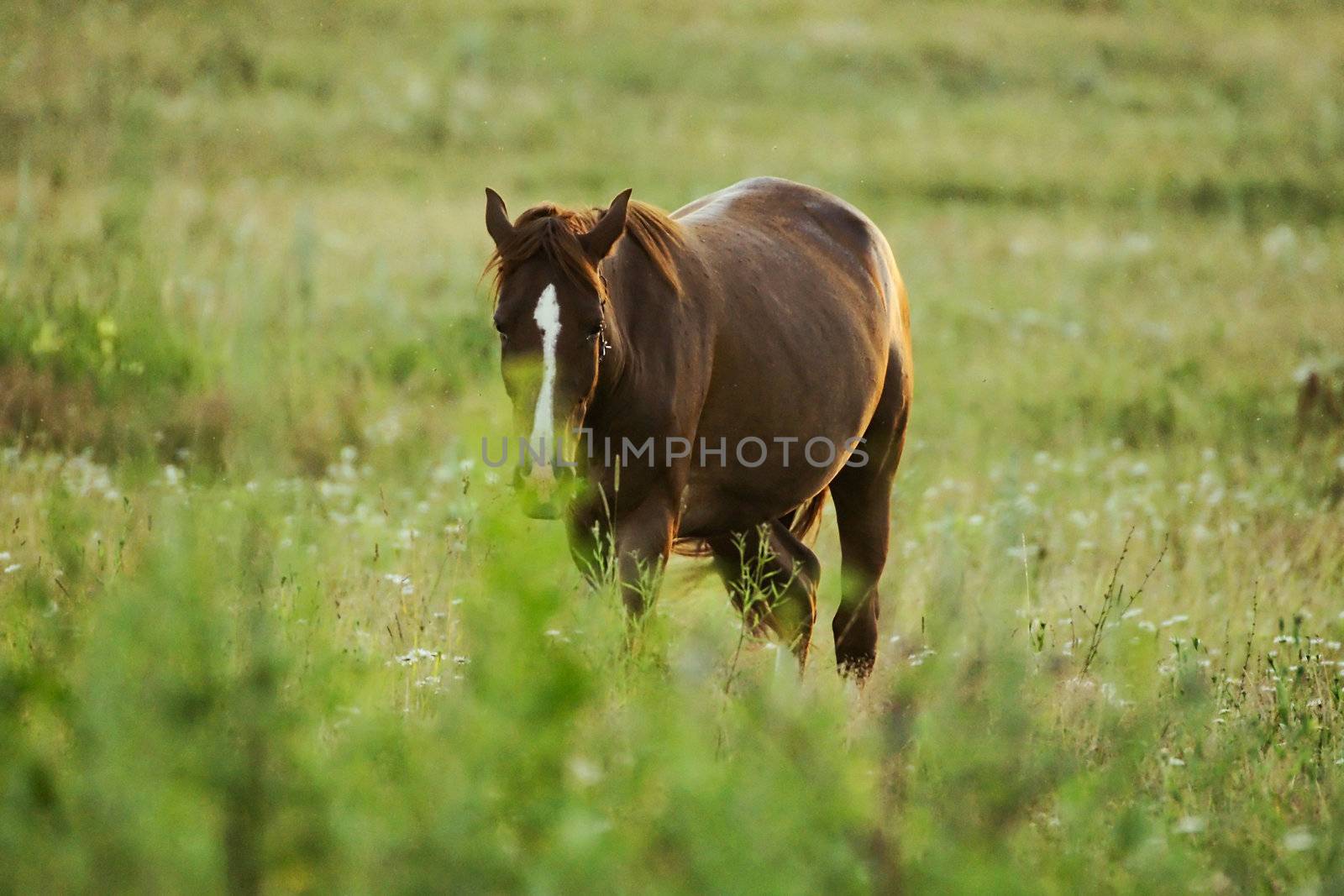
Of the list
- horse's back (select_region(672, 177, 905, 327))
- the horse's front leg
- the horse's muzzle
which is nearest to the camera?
the horse's muzzle

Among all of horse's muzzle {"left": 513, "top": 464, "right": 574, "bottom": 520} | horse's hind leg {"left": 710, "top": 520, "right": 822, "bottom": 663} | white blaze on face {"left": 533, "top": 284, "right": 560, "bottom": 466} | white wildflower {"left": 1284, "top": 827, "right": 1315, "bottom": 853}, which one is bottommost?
horse's hind leg {"left": 710, "top": 520, "right": 822, "bottom": 663}

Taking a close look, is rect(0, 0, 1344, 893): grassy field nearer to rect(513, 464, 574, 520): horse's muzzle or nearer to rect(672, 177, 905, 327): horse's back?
rect(513, 464, 574, 520): horse's muzzle

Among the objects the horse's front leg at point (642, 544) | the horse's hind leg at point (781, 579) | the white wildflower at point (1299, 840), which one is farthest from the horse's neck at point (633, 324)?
the white wildflower at point (1299, 840)

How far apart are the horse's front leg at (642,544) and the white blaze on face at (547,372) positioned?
1.93 ft

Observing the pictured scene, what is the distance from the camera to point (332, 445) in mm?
8711

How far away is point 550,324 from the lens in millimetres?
3994

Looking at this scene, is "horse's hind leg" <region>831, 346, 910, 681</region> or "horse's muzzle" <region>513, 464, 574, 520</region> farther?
"horse's hind leg" <region>831, 346, 910, 681</region>

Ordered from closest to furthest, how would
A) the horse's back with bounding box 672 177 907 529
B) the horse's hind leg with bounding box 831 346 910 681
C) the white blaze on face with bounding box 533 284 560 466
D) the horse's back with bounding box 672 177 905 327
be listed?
the white blaze on face with bounding box 533 284 560 466
the horse's back with bounding box 672 177 907 529
the horse's back with bounding box 672 177 905 327
the horse's hind leg with bounding box 831 346 910 681

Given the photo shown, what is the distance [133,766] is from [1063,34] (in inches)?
1092

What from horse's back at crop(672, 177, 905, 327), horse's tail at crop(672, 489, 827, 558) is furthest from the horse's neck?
horse's tail at crop(672, 489, 827, 558)

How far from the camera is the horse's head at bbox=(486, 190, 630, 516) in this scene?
3.92m

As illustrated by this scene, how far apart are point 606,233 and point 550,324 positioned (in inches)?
14.3

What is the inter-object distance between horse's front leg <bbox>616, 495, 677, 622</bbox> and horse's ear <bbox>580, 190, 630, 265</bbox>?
851mm

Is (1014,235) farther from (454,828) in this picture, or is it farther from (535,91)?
(454,828)
